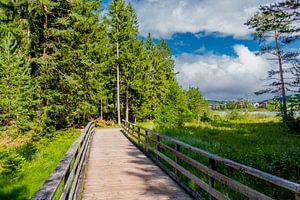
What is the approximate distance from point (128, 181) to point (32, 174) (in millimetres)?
5150

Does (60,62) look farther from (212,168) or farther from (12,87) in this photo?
(212,168)

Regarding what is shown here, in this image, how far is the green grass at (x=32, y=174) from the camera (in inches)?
296

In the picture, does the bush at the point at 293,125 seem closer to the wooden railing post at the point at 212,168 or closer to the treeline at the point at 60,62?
the treeline at the point at 60,62

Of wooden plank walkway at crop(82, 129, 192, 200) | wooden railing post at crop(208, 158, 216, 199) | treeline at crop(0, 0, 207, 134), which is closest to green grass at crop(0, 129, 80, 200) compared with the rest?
treeline at crop(0, 0, 207, 134)

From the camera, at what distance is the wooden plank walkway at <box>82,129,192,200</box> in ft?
17.0

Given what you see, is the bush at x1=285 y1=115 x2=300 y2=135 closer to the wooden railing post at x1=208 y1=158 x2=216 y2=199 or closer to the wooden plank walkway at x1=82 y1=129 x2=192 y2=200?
the wooden plank walkway at x1=82 y1=129 x2=192 y2=200

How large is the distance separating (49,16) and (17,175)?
1174 cm

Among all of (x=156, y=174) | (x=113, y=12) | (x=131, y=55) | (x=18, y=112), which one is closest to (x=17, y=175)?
(x=156, y=174)

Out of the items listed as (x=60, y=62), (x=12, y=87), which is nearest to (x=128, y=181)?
(x=60, y=62)

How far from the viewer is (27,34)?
1398 cm

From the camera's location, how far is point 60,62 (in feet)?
51.3

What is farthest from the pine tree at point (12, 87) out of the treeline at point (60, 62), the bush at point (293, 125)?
the bush at point (293, 125)

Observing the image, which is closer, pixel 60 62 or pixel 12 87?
pixel 60 62

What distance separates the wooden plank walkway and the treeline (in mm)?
7280
